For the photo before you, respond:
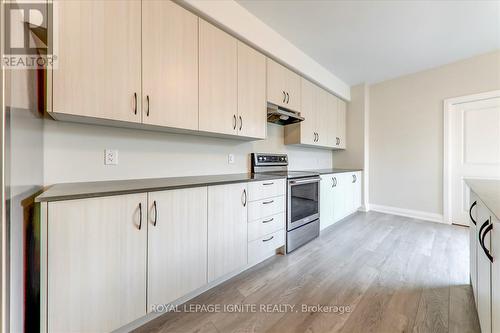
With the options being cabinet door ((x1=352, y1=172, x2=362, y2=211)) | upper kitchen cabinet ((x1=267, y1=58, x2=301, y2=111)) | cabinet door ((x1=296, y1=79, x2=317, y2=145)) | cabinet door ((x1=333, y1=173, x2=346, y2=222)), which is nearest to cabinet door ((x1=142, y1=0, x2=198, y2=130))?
upper kitchen cabinet ((x1=267, y1=58, x2=301, y2=111))

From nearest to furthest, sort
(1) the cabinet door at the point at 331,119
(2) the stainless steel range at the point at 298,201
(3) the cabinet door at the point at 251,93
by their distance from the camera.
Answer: (3) the cabinet door at the point at 251,93
(2) the stainless steel range at the point at 298,201
(1) the cabinet door at the point at 331,119

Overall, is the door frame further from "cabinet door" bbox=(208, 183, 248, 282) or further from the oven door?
"cabinet door" bbox=(208, 183, 248, 282)

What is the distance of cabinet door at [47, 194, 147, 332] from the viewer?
3.38 ft

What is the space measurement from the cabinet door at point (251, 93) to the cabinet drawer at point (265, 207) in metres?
0.73

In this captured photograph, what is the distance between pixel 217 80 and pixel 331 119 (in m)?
2.63

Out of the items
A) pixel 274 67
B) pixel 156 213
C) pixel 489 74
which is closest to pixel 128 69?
pixel 156 213

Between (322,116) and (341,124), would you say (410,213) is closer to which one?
(341,124)

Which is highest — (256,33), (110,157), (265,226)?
(256,33)

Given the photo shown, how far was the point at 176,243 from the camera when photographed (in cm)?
144

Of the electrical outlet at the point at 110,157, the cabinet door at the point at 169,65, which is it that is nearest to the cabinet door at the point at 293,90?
the cabinet door at the point at 169,65

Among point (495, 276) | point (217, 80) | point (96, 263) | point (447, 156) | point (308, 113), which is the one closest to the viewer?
point (495, 276)

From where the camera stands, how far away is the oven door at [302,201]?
7.89ft

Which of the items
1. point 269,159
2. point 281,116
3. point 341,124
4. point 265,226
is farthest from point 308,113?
point 265,226

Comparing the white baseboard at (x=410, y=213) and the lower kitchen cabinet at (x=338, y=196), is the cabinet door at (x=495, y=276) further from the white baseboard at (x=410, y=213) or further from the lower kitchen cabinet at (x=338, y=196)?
the white baseboard at (x=410, y=213)
